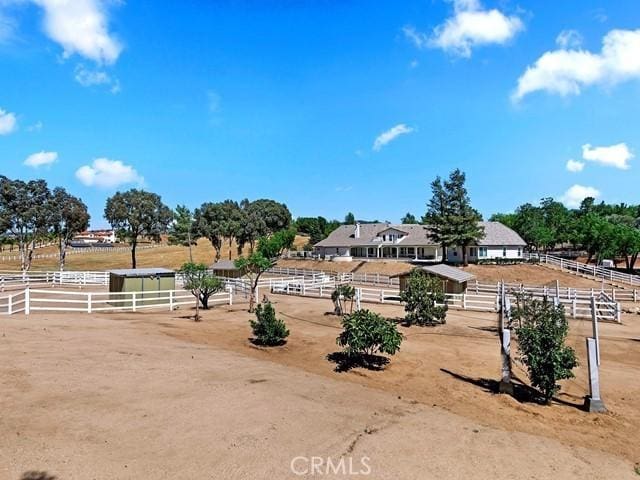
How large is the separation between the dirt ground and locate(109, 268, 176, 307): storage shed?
1010cm

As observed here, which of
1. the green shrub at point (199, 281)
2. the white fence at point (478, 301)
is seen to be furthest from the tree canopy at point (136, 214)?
the green shrub at point (199, 281)

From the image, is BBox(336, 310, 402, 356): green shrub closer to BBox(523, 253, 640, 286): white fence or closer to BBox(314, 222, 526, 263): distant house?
BBox(523, 253, 640, 286): white fence

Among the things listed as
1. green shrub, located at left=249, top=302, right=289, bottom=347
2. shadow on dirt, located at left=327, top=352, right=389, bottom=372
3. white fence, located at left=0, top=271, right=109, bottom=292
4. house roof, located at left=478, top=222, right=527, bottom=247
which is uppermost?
house roof, located at left=478, top=222, right=527, bottom=247

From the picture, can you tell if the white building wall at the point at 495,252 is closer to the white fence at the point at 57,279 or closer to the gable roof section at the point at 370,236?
the gable roof section at the point at 370,236

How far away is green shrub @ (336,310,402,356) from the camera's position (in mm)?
12352

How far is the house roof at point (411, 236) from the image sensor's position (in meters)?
65.0

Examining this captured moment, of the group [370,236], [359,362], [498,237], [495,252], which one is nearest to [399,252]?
[370,236]

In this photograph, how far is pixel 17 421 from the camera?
657 cm

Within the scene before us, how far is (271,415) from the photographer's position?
768 cm

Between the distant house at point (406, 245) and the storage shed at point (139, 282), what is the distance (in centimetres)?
4163

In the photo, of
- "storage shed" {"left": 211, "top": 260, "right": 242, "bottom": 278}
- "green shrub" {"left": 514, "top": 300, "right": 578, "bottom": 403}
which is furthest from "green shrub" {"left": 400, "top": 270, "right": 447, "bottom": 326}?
"storage shed" {"left": 211, "top": 260, "right": 242, "bottom": 278}

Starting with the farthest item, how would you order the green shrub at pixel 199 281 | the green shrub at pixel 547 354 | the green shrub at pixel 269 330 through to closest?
the green shrub at pixel 199 281 → the green shrub at pixel 269 330 → the green shrub at pixel 547 354

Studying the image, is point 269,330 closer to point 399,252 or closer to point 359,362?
point 359,362

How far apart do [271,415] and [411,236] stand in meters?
64.3
